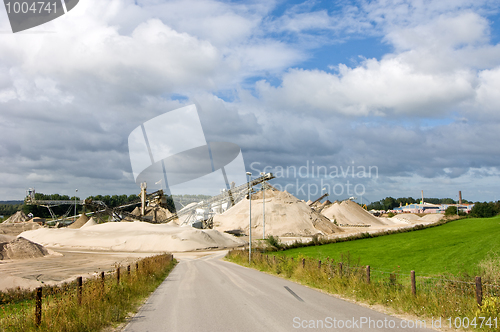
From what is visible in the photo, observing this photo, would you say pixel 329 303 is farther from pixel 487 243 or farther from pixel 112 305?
pixel 487 243

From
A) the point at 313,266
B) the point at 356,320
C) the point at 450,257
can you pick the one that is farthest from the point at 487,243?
the point at 356,320

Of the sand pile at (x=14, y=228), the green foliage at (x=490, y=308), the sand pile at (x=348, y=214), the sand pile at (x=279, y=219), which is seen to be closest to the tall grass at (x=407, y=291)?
the green foliage at (x=490, y=308)

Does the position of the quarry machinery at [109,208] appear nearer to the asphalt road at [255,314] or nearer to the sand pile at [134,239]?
the sand pile at [134,239]

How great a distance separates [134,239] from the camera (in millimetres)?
65250

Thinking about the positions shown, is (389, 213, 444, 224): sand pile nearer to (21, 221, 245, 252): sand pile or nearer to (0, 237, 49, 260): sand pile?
(21, 221, 245, 252): sand pile

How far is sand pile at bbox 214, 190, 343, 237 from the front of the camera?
86.1 metres

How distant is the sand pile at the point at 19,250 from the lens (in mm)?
40594

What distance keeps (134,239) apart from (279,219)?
1501 inches

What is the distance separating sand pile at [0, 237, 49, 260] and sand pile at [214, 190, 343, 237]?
50930 mm

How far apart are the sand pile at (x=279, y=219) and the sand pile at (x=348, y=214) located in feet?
84.9

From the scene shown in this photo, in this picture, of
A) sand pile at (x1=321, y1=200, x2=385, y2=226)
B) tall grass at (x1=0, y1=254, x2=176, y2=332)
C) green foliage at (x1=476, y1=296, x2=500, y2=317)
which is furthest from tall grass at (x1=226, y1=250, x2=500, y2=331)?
sand pile at (x1=321, y1=200, x2=385, y2=226)
